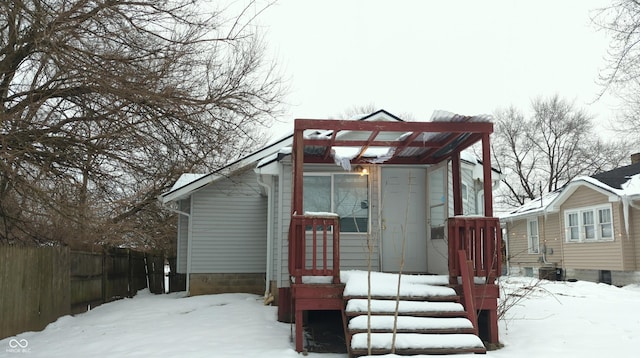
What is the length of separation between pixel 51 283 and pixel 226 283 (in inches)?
181

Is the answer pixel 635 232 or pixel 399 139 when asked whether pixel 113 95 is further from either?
pixel 635 232

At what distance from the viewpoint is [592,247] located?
56.4 feet

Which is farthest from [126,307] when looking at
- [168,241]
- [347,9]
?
[347,9]

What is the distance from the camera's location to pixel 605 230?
16578 millimetres

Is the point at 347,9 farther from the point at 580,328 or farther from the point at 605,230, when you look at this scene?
the point at 605,230

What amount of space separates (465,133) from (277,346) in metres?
4.05

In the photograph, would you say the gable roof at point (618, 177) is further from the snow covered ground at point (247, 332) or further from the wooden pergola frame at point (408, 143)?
the wooden pergola frame at point (408, 143)

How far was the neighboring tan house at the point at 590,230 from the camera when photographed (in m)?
15.5

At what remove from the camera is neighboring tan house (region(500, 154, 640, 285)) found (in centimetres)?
1547

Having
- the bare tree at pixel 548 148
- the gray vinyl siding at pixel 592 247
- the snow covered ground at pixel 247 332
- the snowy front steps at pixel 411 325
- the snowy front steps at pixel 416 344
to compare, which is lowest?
the snow covered ground at pixel 247 332

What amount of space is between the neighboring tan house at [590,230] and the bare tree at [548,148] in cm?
1181

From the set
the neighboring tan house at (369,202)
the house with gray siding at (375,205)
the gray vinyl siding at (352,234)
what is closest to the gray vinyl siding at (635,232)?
the neighboring tan house at (369,202)

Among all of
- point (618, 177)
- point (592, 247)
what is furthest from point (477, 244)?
point (618, 177)

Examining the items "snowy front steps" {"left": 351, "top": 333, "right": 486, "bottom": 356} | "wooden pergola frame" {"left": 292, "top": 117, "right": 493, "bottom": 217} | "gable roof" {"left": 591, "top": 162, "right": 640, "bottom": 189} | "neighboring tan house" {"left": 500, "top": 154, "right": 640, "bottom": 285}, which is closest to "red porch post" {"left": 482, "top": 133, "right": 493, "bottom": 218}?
"wooden pergola frame" {"left": 292, "top": 117, "right": 493, "bottom": 217}
